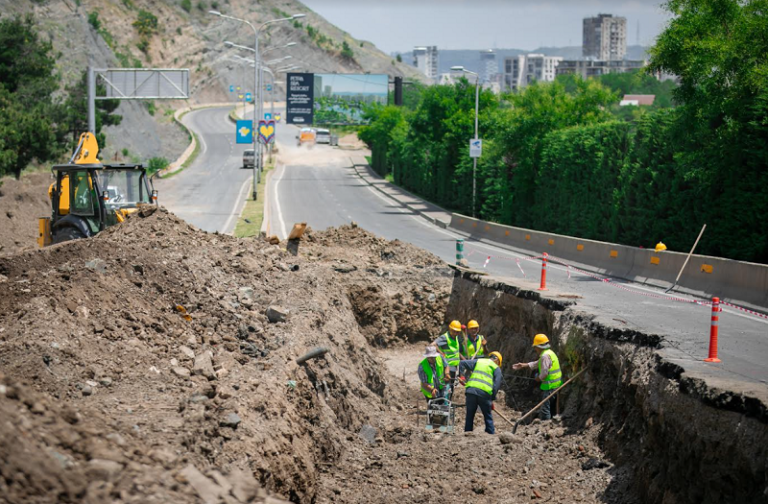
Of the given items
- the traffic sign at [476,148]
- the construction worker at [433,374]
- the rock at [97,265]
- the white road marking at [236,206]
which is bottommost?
the construction worker at [433,374]

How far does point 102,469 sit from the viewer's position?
6.02m

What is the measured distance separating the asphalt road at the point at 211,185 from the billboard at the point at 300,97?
6.39m

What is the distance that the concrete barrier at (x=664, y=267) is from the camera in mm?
17812

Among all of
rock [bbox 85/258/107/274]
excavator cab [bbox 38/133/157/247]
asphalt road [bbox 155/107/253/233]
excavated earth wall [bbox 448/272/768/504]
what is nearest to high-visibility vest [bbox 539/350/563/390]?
excavated earth wall [bbox 448/272/768/504]

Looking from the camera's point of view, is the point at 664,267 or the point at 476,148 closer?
the point at 664,267

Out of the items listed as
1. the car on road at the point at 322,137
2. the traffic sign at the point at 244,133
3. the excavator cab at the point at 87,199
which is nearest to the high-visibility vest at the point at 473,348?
the excavator cab at the point at 87,199

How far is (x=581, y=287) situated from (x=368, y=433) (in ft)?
30.8

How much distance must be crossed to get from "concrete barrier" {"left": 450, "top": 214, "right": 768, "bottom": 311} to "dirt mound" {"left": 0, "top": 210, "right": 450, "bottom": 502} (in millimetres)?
7380

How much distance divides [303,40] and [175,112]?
2266 inches

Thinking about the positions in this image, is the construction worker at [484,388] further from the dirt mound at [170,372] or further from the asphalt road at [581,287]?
the asphalt road at [581,287]

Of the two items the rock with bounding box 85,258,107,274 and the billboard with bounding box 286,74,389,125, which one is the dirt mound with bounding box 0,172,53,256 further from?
the billboard with bounding box 286,74,389,125

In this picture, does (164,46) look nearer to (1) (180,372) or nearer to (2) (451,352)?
(2) (451,352)

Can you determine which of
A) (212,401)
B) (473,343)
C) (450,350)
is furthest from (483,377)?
(212,401)

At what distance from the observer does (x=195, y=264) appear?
49.5 ft
